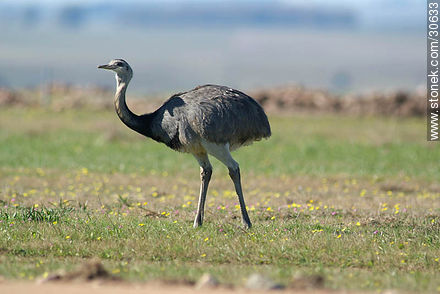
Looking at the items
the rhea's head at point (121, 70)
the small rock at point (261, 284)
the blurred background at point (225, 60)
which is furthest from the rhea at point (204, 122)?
the blurred background at point (225, 60)

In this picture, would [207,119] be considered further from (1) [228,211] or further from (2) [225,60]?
(2) [225,60]

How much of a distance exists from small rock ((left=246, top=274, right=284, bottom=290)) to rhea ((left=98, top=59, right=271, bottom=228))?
10.4 ft

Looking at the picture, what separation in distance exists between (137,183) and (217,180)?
163cm

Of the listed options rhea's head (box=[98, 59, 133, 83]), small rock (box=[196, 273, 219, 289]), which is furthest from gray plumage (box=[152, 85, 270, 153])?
small rock (box=[196, 273, 219, 289])

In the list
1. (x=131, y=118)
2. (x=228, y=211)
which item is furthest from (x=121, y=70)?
(x=228, y=211)

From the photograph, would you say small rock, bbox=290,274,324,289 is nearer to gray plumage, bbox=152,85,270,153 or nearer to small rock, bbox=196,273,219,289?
small rock, bbox=196,273,219,289

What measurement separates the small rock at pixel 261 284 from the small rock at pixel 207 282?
0.97 feet

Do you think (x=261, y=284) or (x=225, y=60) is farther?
(x=225, y=60)

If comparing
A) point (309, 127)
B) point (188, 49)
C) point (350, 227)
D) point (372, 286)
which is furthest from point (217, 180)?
point (188, 49)

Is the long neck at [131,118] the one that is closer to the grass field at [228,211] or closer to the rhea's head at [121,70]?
the rhea's head at [121,70]

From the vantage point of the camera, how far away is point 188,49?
16900 centimetres

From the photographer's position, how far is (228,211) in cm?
1161

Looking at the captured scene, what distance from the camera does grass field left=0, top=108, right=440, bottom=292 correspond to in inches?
330

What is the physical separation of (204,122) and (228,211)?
1.96 m
